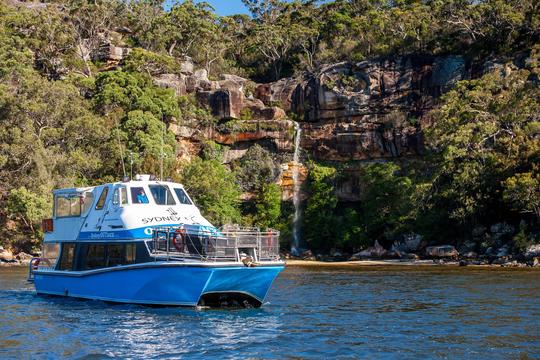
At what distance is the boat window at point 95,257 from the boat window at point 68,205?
2.01m

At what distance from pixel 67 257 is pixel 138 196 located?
4.38 meters

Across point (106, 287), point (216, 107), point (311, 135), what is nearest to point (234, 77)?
point (216, 107)

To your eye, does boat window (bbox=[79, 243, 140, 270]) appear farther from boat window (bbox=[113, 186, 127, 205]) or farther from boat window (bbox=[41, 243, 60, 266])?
boat window (bbox=[41, 243, 60, 266])

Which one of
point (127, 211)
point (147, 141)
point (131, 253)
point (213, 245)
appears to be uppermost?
point (147, 141)

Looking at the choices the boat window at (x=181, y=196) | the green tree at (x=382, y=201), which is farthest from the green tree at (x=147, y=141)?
the boat window at (x=181, y=196)

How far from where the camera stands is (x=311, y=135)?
7094cm

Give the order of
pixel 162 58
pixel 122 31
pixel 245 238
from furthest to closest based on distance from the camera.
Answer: pixel 122 31 < pixel 162 58 < pixel 245 238

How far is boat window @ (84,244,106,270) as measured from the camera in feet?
79.4

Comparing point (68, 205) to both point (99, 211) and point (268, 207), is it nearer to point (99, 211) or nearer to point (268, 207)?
point (99, 211)

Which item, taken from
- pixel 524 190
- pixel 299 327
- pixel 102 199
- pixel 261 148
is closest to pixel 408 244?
pixel 524 190

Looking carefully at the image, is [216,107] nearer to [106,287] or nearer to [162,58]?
[162,58]

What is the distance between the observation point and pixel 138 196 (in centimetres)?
2431

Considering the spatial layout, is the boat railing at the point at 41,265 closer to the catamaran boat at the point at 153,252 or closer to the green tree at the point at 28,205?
the catamaran boat at the point at 153,252

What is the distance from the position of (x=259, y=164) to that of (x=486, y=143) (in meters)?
21.6
